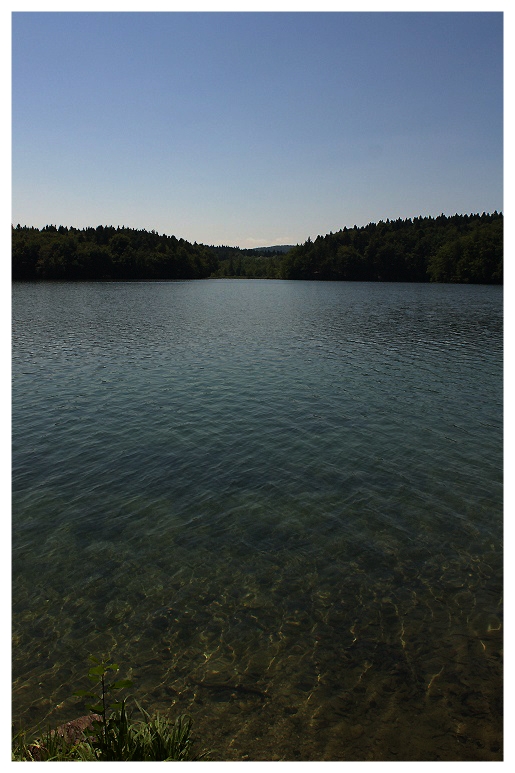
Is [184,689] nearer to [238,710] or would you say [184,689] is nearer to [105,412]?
[238,710]

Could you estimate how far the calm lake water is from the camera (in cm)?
928

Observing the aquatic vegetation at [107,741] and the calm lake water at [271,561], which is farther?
the calm lake water at [271,561]

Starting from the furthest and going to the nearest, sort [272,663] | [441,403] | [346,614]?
1. [441,403]
2. [346,614]
3. [272,663]

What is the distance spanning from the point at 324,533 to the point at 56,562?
28.3 ft

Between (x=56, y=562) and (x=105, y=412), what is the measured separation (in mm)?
14860

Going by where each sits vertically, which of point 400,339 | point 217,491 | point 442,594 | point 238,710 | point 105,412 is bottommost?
point 238,710

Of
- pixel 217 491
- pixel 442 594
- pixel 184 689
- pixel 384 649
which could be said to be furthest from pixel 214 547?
pixel 442 594

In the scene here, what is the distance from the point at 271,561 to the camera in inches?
539

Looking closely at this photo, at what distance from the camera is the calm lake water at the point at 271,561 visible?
9.28m

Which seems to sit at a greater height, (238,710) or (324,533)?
(324,533)

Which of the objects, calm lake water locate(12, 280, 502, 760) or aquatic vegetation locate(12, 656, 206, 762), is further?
calm lake water locate(12, 280, 502, 760)

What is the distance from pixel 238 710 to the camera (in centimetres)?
920
